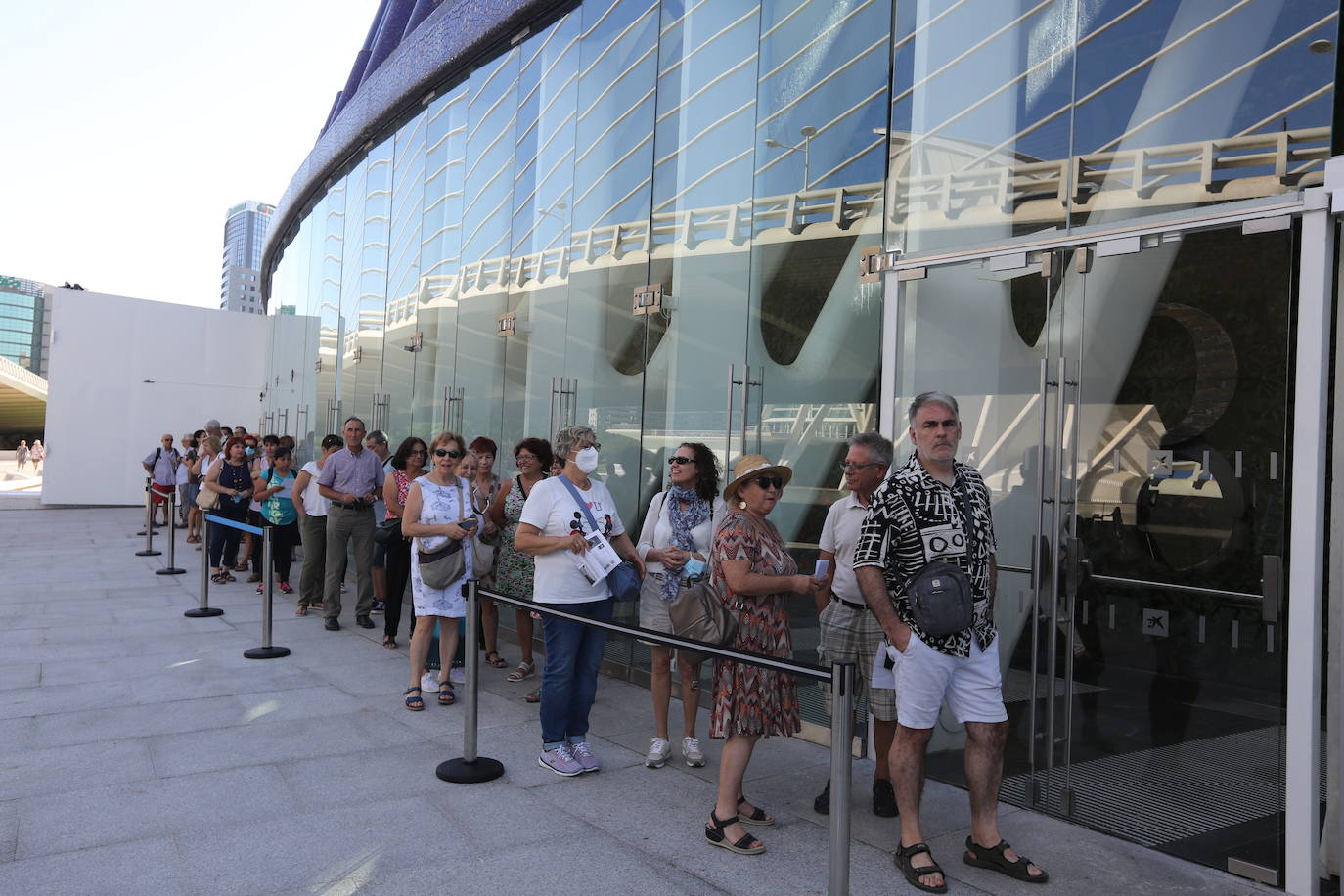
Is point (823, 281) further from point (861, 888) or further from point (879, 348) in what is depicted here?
point (861, 888)

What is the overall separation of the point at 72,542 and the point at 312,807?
45.4 ft

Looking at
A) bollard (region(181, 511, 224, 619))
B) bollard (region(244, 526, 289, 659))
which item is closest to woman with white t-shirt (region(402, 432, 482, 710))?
bollard (region(244, 526, 289, 659))

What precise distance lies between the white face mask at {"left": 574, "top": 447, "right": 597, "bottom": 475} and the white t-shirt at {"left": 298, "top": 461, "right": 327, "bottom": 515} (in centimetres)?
523

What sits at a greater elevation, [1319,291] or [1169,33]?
[1169,33]

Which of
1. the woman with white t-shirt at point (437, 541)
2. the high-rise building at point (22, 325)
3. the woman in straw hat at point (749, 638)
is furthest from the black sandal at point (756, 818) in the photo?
the high-rise building at point (22, 325)

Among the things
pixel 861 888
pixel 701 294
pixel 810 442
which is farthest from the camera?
pixel 701 294

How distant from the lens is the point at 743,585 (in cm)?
402

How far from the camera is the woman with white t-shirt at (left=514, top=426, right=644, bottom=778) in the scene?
4.75 meters

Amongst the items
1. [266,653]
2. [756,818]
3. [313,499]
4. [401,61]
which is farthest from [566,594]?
[401,61]

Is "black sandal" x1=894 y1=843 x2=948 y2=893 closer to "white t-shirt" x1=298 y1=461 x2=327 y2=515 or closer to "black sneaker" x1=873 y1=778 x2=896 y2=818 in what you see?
"black sneaker" x1=873 y1=778 x2=896 y2=818

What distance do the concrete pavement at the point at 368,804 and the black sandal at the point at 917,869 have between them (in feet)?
0.23

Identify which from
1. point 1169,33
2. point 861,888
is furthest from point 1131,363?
point 861,888

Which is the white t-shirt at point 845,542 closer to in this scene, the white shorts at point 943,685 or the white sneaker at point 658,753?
the white shorts at point 943,685

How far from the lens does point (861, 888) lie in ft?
11.6
